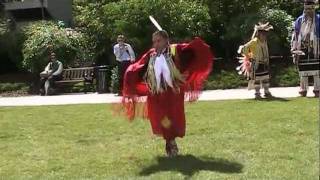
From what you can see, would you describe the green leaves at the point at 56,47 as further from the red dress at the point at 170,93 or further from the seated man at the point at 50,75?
the red dress at the point at 170,93

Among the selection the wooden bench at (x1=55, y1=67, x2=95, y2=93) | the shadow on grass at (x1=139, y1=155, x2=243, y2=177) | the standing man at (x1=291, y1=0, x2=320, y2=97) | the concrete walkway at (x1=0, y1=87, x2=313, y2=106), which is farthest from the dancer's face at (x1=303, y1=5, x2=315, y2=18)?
the wooden bench at (x1=55, y1=67, x2=95, y2=93)

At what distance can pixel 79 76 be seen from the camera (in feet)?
70.7

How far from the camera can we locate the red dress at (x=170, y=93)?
321 inches

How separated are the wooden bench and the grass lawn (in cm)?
776

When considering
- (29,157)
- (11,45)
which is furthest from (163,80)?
(11,45)

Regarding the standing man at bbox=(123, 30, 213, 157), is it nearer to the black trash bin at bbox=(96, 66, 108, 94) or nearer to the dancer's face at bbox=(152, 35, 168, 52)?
the dancer's face at bbox=(152, 35, 168, 52)

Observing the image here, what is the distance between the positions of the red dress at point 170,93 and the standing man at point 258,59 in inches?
243

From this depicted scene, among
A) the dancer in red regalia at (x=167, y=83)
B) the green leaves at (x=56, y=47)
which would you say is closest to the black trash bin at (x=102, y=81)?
the green leaves at (x=56, y=47)

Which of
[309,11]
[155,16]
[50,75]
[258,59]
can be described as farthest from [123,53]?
[309,11]

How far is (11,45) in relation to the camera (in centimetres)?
2472

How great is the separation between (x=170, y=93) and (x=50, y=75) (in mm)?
13110

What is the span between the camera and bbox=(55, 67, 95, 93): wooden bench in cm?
2092

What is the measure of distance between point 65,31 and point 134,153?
1512 centimetres

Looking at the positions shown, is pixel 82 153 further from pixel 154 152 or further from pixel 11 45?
pixel 11 45
